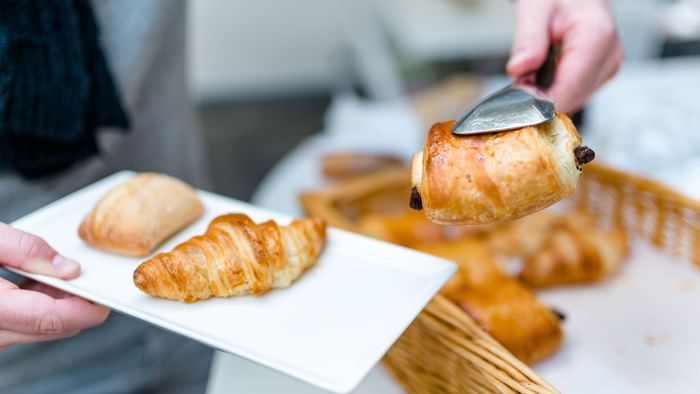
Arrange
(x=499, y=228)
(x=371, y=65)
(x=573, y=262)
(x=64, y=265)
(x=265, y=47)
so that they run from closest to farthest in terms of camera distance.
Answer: (x=64, y=265) → (x=573, y=262) → (x=499, y=228) → (x=371, y=65) → (x=265, y=47)

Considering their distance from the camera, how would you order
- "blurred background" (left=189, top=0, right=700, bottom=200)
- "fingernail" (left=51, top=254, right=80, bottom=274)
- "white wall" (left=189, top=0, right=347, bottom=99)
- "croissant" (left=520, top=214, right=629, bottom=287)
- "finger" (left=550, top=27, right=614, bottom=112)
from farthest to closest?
"white wall" (left=189, top=0, right=347, bottom=99) < "blurred background" (left=189, top=0, right=700, bottom=200) < "croissant" (left=520, top=214, right=629, bottom=287) < "finger" (left=550, top=27, right=614, bottom=112) < "fingernail" (left=51, top=254, right=80, bottom=274)

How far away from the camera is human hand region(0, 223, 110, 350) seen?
1.87ft

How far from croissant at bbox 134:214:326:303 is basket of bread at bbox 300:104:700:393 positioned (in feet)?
0.47

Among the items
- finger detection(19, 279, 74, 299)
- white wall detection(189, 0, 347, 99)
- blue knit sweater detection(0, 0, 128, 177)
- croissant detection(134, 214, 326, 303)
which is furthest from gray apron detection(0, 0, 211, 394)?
white wall detection(189, 0, 347, 99)

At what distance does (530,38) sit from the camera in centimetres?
71

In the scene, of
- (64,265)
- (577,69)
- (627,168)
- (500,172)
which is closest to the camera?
(500,172)

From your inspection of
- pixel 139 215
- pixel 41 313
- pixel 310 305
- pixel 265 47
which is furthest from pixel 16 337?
pixel 265 47

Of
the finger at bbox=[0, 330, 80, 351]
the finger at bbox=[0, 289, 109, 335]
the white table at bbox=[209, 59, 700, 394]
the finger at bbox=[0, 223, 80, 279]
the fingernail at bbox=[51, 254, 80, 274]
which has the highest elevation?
the finger at bbox=[0, 223, 80, 279]

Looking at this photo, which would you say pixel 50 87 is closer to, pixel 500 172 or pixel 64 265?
pixel 64 265

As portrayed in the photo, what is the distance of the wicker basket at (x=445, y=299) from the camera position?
0.55 meters

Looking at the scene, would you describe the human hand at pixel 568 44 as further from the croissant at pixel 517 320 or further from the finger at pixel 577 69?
the croissant at pixel 517 320

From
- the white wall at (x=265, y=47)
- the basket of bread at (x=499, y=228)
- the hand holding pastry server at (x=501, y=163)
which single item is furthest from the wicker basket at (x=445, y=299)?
the white wall at (x=265, y=47)

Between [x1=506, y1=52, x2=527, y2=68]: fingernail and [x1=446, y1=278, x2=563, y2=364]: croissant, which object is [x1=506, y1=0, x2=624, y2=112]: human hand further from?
[x1=446, y1=278, x2=563, y2=364]: croissant

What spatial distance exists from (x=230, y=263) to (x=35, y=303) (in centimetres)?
20
